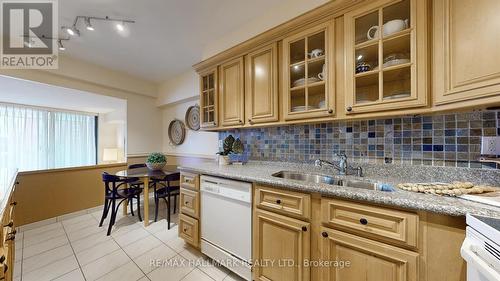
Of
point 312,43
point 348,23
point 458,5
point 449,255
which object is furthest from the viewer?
point 312,43

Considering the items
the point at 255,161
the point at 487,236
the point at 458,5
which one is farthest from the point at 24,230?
the point at 458,5

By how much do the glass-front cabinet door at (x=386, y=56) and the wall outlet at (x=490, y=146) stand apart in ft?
1.41

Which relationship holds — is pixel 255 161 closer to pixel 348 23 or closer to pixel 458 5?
pixel 348 23

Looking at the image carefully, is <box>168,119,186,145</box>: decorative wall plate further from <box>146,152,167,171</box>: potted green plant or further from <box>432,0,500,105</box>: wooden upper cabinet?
<box>432,0,500,105</box>: wooden upper cabinet

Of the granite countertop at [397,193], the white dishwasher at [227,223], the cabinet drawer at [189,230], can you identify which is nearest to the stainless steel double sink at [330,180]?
the granite countertop at [397,193]

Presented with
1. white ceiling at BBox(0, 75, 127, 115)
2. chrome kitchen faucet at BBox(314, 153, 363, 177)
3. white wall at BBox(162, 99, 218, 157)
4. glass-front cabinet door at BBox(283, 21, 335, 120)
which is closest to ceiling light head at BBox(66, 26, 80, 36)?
white ceiling at BBox(0, 75, 127, 115)

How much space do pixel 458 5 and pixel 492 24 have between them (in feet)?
0.62

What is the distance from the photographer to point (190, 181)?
188cm

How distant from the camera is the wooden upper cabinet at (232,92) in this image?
194 centimetres

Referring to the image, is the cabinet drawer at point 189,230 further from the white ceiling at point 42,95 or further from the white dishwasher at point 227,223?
the white ceiling at point 42,95

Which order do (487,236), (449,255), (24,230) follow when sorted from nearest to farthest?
(487,236) → (449,255) → (24,230)

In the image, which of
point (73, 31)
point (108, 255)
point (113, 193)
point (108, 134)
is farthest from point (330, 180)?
point (108, 134)

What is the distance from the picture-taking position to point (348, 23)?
1.31 meters

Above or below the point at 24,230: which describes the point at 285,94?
A: above
